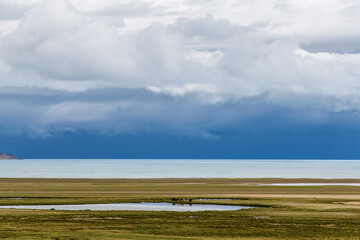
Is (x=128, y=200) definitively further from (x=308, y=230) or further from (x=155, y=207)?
(x=308, y=230)

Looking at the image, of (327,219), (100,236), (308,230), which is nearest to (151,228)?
(100,236)

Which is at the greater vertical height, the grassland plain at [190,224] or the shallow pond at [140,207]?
the shallow pond at [140,207]

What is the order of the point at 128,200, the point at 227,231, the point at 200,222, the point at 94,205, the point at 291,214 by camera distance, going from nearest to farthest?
the point at 227,231 < the point at 200,222 < the point at 291,214 < the point at 94,205 < the point at 128,200

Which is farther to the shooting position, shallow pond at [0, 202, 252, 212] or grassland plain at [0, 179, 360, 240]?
shallow pond at [0, 202, 252, 212]

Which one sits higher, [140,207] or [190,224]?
[140,207]

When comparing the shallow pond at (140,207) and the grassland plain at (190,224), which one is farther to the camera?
the shallow pond at (140,207)

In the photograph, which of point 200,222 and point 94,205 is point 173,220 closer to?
point 200,222

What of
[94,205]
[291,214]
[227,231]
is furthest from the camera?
[94,205]

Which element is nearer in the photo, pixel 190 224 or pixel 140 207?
pixel 190 224

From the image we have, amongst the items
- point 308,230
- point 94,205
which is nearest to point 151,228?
point 308,230

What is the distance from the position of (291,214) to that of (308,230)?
1105 cm

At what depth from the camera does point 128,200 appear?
2783 inches

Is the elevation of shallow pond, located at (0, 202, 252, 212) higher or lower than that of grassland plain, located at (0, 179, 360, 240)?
higher

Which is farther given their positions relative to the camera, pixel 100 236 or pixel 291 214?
pixel 291 214
